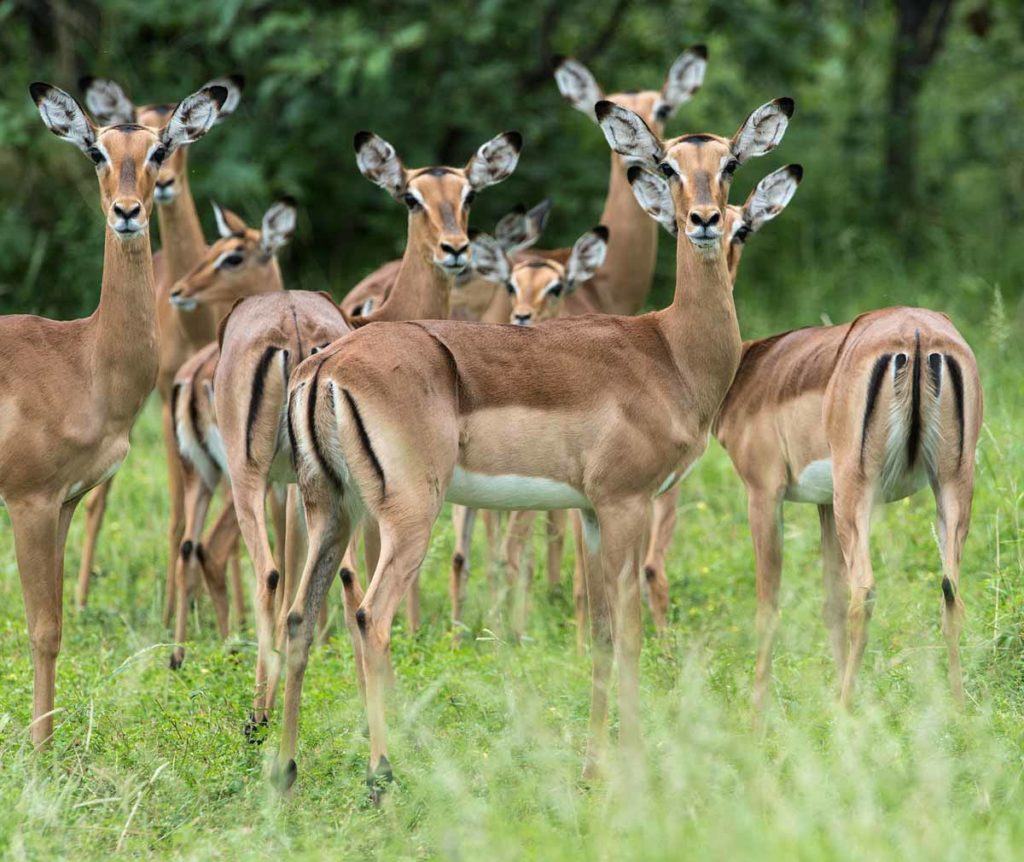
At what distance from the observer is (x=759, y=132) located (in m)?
5.41

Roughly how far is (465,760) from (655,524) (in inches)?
91.3

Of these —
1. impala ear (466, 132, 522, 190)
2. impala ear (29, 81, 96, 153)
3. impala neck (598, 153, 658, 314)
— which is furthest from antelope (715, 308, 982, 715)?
impala ear (29, 81, 96, 153)

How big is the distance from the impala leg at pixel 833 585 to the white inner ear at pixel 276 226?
2610mm

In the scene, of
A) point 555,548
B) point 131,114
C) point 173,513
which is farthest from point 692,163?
point 131,114

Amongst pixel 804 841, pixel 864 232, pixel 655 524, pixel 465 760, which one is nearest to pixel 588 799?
pixel 465 760

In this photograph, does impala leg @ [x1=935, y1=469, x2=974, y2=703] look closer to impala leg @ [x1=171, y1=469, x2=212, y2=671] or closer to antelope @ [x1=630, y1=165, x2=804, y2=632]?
antelope @ [x1=630, y1=165, x2=804, y2=632]

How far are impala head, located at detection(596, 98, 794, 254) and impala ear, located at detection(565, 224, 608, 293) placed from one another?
52.9 inches

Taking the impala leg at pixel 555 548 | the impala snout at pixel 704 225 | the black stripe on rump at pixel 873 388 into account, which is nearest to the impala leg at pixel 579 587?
the impala leg at pixel 555 548

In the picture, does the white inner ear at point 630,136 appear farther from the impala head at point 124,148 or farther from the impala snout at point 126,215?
the impala snout at point 126,215

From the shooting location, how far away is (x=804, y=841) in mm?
3371

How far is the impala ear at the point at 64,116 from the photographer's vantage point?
525 centimetres

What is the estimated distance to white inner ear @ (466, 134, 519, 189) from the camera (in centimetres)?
636

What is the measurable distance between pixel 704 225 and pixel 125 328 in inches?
71.9

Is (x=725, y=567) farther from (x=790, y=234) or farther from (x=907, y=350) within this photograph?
(x=790, y=234)
